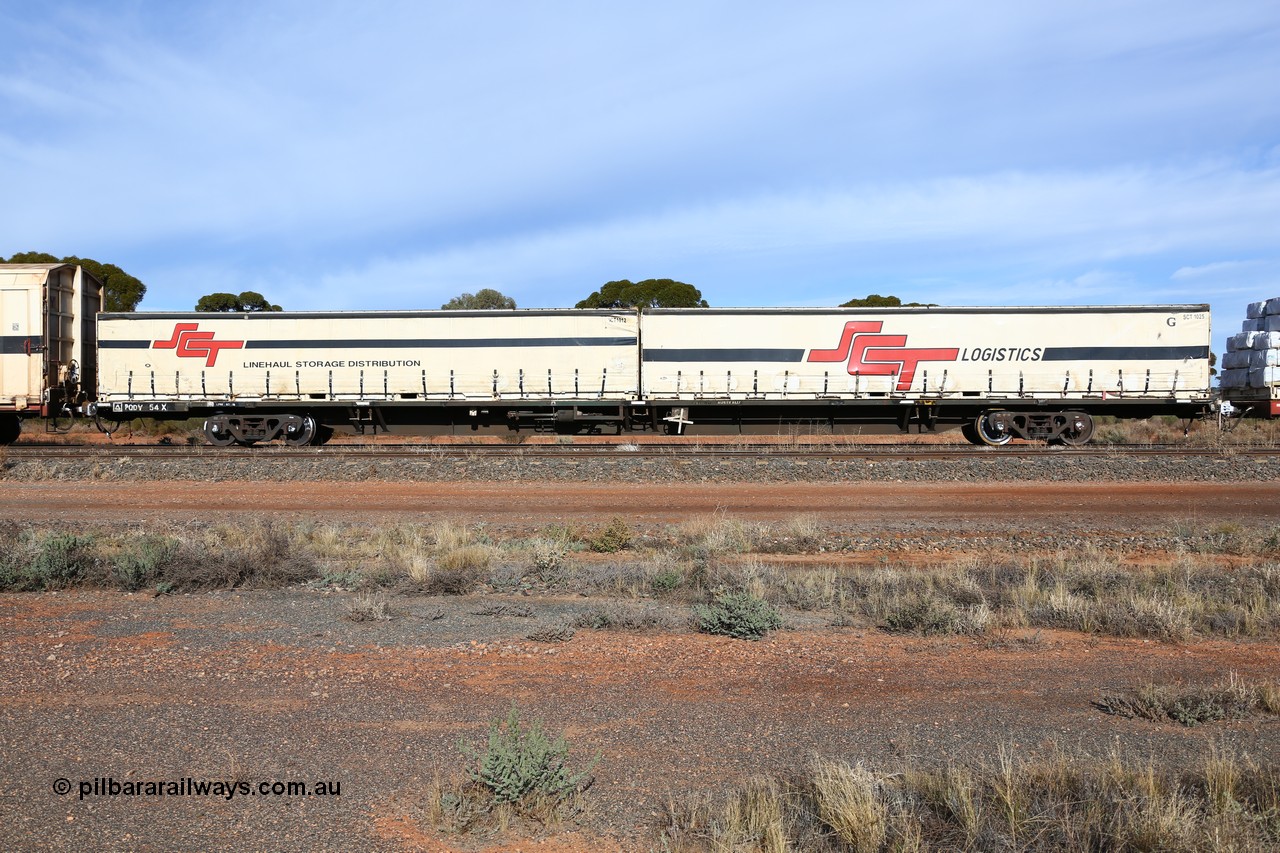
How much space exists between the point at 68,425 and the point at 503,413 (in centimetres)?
2032

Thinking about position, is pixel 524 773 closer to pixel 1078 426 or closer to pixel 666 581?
pixel 666 581

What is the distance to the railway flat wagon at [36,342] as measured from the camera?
21.2m

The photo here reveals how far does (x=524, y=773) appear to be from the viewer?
3.94m

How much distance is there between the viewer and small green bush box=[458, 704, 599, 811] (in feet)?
12.8

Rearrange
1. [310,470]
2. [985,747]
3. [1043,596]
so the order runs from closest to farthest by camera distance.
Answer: [985,747], [1043,596], [310,470]

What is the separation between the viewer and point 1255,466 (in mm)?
17906

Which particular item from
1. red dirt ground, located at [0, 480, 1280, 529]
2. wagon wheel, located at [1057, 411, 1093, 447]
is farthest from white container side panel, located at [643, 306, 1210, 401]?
red dirt ground, located at [0, 480, 1280, 529]

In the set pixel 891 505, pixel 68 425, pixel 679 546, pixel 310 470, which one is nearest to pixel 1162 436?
pixel 891 505

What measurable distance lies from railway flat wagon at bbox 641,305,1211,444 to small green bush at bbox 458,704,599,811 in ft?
60.3

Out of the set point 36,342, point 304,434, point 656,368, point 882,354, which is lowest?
point 304,434

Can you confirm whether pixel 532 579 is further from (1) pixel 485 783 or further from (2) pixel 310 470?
(2) pixel 310 470

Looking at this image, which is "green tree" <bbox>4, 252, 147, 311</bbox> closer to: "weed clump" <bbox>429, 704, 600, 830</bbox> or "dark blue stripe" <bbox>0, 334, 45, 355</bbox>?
"dark blue stripe" <bbox>0, 334, 45, 355</bbox>

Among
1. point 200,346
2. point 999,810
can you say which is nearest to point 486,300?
point 200,346

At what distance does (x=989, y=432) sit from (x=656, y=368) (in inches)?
365
